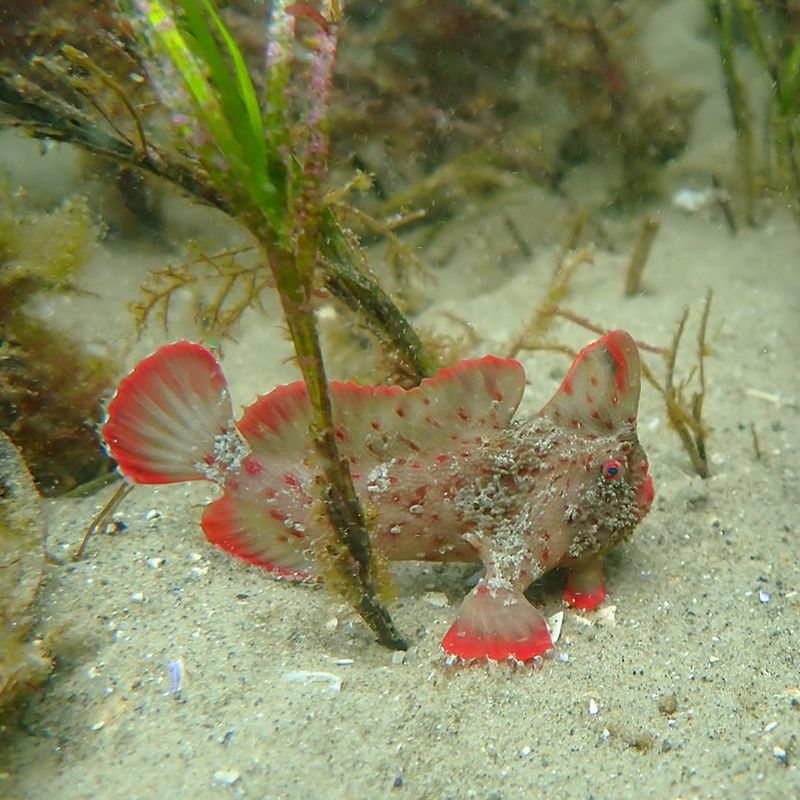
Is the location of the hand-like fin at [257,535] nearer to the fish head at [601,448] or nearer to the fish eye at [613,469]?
the fish head at [601,448]

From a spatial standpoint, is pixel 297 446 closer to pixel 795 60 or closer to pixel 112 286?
pixel 112 286

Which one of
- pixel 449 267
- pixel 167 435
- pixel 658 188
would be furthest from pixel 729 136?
pixel 167 435

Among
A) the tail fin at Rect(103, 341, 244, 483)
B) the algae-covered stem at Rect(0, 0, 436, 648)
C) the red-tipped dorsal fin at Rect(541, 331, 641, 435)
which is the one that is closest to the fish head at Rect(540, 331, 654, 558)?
the red-tipped dorsal fin at Rect(541, 331, 641, 435)

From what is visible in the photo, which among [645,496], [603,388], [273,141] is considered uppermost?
[273,141]

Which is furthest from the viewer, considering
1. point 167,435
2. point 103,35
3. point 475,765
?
point 103,35

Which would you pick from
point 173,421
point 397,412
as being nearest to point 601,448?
point 397,412

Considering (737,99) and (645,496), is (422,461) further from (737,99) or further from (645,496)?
(737,99)
